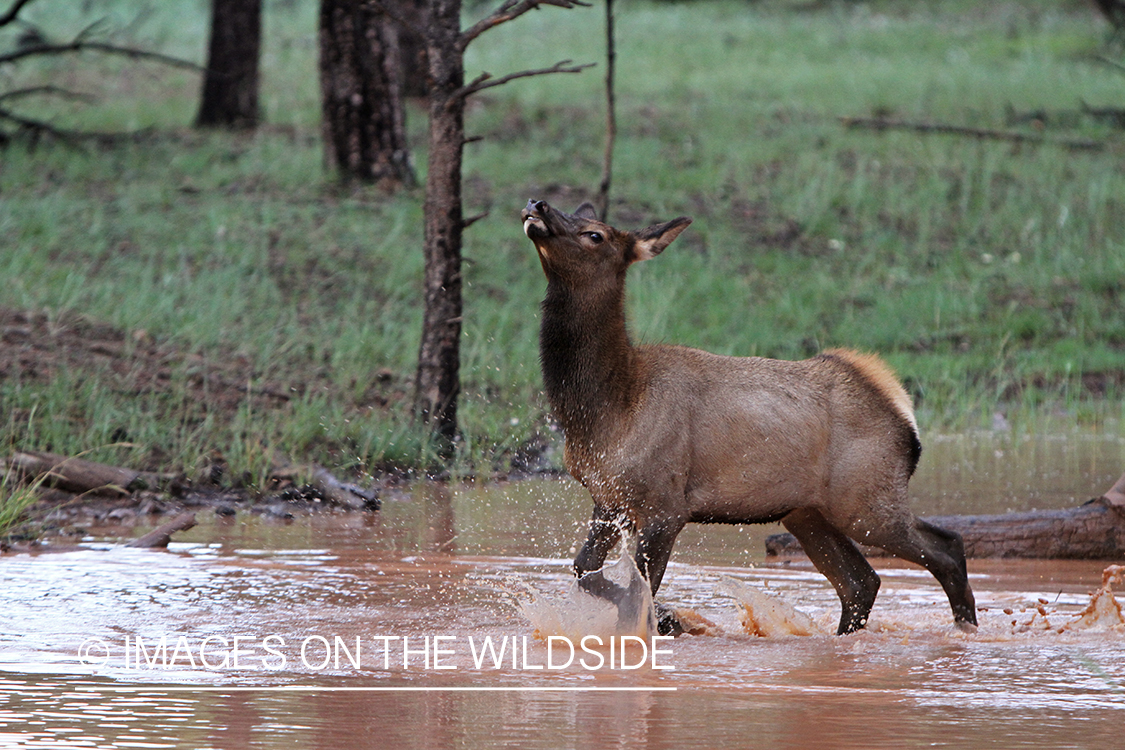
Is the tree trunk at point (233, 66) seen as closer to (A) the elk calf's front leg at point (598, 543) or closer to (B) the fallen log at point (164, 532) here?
(B) the fallen log at point (164, 532)

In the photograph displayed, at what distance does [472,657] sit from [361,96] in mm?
12031

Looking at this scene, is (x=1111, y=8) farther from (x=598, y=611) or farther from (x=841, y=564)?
(x=598, y=611)

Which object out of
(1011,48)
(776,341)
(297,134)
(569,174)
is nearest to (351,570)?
(776,341)

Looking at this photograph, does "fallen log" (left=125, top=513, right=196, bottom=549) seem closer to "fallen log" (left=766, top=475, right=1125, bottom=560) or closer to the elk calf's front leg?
the elk calf's front leg

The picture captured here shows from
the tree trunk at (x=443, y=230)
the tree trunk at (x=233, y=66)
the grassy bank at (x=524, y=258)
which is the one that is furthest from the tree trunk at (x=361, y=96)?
the tree trunk at (x=443, y=230)

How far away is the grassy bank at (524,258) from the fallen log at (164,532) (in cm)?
131

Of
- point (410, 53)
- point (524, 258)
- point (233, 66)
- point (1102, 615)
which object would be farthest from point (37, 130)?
point (1102, 615)

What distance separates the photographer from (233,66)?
2019 centimetres

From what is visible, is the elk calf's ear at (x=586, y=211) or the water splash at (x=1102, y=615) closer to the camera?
the water splash at (x=1102, y=615)

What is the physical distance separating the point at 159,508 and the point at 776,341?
6.60 meters

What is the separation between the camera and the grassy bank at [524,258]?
10.5 metres

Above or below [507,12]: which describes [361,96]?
above

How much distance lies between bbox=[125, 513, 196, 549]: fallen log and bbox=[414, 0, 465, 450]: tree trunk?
8.15ft

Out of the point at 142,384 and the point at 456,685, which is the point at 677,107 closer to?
the point at 142,384
